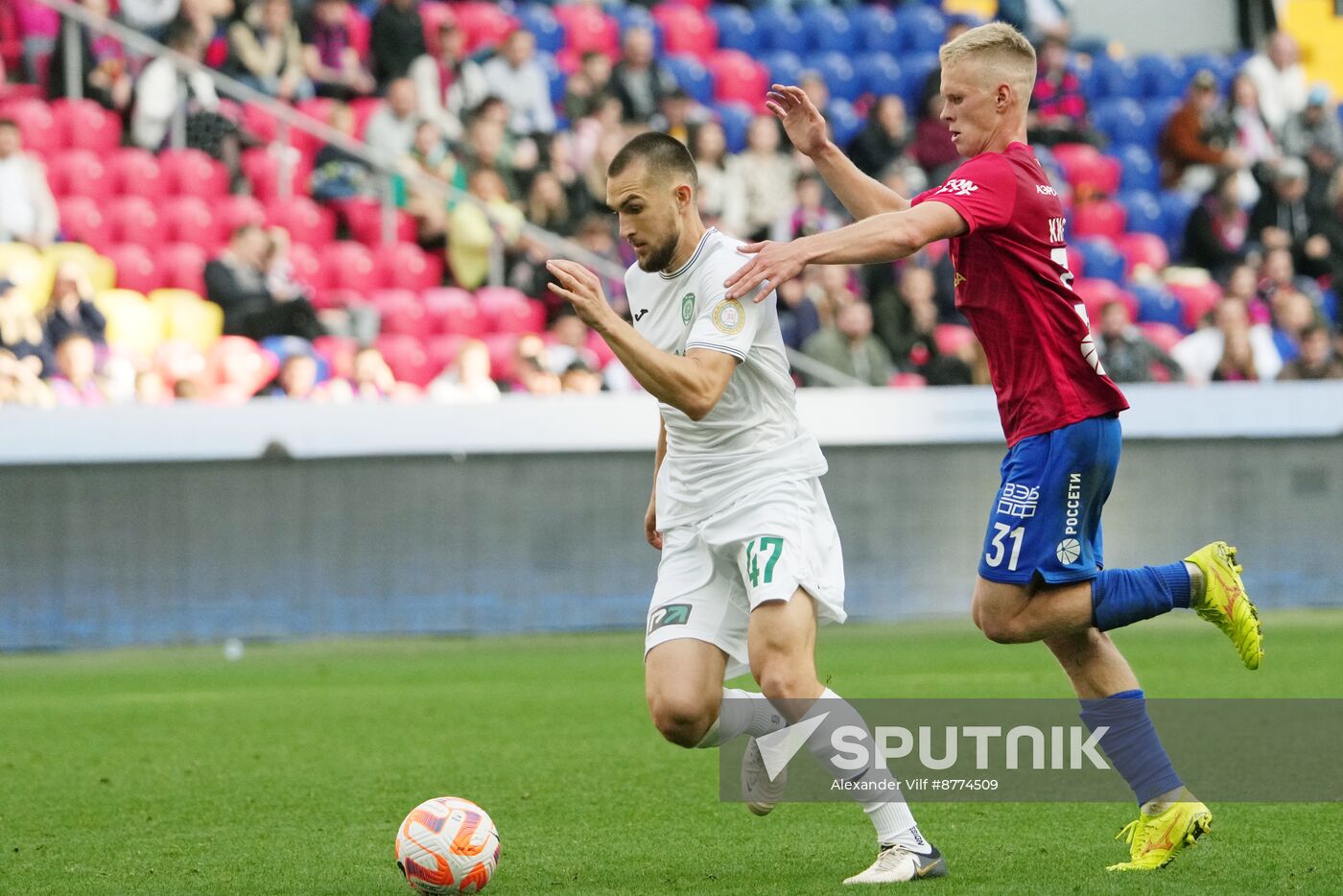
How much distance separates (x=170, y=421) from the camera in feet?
42.2

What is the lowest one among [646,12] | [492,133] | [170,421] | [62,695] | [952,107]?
[62,695]

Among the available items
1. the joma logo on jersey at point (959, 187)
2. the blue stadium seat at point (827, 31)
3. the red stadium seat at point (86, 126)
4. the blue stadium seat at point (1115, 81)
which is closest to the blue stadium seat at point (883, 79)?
the blue stadium seat at point (827, 31)

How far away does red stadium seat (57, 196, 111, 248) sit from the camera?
1544 cm

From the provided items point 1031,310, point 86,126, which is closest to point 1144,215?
point 86,126

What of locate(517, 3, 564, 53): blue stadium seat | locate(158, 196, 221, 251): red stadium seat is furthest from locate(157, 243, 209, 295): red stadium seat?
locate(517, 3, 564, 53): blue stadium seat

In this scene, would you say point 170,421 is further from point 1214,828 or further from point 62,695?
point 1214,828

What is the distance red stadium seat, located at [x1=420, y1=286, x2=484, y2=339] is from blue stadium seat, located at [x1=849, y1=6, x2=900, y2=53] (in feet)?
24.2

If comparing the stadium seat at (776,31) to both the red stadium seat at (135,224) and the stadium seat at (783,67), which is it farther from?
the red stadium seat at (135,224)

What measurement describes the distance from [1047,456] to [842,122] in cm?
1444

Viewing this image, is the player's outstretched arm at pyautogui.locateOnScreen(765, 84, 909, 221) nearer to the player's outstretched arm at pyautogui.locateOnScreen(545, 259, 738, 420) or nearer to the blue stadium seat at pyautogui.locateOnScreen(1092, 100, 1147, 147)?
the player's outstretched arm at pyautogui.locateOnScreen(545, 259, 738, 420)

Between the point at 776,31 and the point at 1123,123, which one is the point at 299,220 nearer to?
the point at 776,31

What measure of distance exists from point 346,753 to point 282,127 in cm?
919

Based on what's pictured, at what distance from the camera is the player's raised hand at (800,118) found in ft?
19.5

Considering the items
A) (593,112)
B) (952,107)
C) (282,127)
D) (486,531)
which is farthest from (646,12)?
(952,107)
